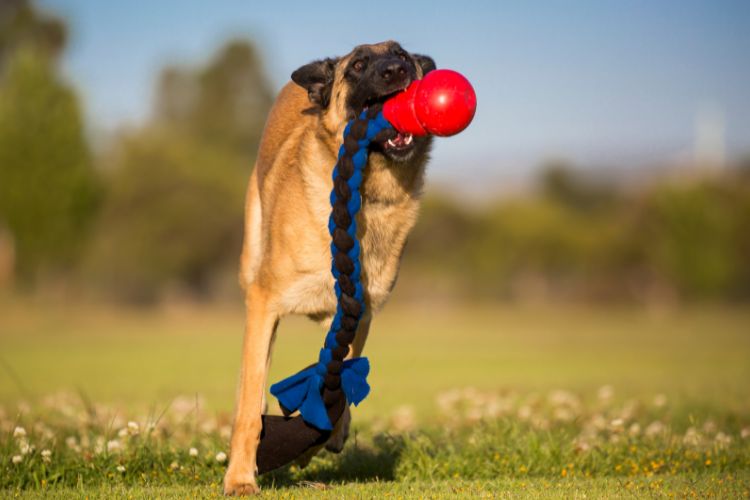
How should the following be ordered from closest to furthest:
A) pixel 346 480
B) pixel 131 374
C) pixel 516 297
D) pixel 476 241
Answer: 1. pixel 346 480
2. pixel 131 374
3. pixel 516 297
4. pixel 476 241

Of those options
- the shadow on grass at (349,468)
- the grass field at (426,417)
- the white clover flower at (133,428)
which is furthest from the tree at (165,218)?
the shadow on grass at (349,468)

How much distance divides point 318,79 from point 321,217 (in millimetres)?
978

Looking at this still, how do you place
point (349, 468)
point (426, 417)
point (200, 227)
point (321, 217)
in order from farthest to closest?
point (200, 227) < point (426, 417) < point (349, 468) < point (321, 217)

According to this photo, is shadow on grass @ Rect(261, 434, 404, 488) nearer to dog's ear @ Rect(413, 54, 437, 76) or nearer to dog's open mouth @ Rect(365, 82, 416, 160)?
dog's open mouth @ Rect(365, 82, 416, 160)

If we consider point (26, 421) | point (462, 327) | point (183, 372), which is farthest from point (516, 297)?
→ point (26, 421)

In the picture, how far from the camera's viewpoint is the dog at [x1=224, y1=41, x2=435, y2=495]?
5172 mm

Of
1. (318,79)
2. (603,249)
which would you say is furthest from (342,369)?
(603,249)

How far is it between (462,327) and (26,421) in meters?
35.7

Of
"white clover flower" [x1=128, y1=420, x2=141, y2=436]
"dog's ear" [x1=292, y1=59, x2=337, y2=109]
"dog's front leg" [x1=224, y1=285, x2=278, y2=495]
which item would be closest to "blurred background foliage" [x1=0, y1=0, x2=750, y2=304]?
"white clover flower" [x1=128, y1=420, x2=141, y2=436]

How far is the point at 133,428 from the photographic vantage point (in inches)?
224

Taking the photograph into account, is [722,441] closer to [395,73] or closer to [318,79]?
[395,73]

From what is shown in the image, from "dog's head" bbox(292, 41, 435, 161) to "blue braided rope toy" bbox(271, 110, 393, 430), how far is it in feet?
0.55

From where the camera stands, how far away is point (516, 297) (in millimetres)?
60906

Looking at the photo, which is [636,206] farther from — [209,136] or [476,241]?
[209,136]
